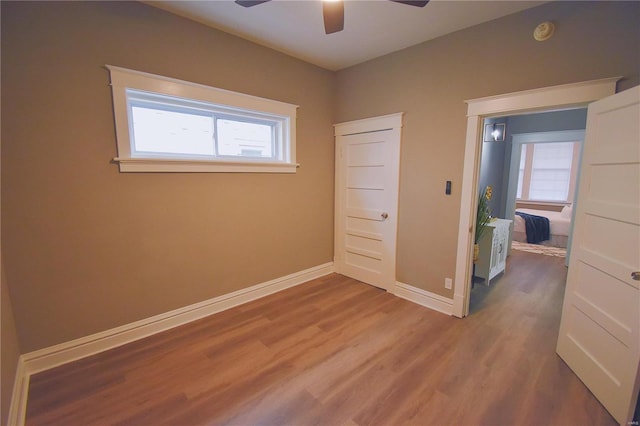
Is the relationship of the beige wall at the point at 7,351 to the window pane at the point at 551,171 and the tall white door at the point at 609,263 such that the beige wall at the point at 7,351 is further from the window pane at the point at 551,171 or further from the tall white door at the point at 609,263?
the window pane at the point at 551,171

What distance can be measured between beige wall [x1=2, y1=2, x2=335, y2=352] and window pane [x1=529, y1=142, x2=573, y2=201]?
8071 mm

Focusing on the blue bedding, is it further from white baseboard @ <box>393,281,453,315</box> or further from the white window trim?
the white window trim

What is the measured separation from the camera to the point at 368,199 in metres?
3.52

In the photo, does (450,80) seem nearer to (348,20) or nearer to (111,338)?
(348,20)

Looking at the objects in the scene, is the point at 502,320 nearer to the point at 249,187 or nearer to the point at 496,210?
the point at 249,187

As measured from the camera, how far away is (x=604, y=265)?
177cm

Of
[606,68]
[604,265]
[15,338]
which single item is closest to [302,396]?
[15,338]

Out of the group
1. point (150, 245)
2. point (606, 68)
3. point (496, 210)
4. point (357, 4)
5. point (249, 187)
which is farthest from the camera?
point (496, 210)

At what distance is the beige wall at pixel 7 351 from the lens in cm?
143

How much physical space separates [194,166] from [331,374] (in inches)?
83.8

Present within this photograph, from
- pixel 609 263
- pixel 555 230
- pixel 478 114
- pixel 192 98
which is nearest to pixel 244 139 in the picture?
pixel 192 98

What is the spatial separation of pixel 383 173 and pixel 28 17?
3211 millimetres

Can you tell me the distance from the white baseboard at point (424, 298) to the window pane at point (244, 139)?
7.38 ft

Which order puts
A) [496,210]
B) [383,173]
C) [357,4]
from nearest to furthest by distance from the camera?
1. [357,4]
2. [383,173]
3. [496,210]
